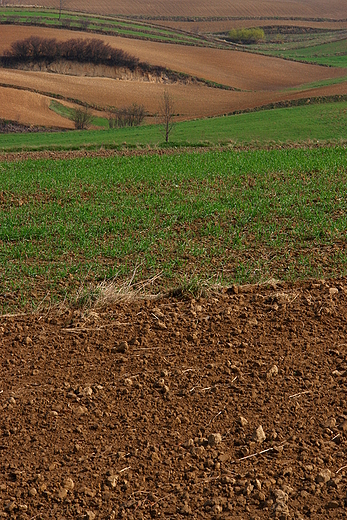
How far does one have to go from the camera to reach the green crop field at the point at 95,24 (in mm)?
94938

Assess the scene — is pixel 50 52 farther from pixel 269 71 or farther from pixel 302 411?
pixel 302 411

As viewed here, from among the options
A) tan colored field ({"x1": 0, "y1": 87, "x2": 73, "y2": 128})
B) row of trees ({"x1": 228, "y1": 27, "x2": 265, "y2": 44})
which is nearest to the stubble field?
tan colored field ({"x1": 0, "y1": 87, "x2": 73, "y2": 128})

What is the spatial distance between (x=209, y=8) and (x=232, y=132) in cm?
11525

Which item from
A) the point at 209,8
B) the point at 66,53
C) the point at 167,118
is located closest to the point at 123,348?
the point at 167,118

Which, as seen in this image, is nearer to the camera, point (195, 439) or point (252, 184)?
point (195, 439)

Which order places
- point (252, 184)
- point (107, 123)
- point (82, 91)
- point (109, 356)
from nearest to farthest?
point (109, 356) → point (252, 184) → point (107, 123) → point (82, 91)

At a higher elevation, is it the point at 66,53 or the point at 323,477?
the point at 66,53

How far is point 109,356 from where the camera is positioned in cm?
580

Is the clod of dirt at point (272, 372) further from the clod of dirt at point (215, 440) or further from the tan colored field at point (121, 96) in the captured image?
the tan colored field at point (121, 96)

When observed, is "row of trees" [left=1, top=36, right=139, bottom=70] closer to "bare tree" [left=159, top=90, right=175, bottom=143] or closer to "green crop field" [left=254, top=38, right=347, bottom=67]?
"bare tree" [left=159, top=90, right=175, bottom=143]

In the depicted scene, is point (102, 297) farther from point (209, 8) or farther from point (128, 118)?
point (209, 8)

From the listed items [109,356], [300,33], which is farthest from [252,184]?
[300,33]

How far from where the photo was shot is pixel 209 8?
139m

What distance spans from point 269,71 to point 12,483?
85.2 meters
